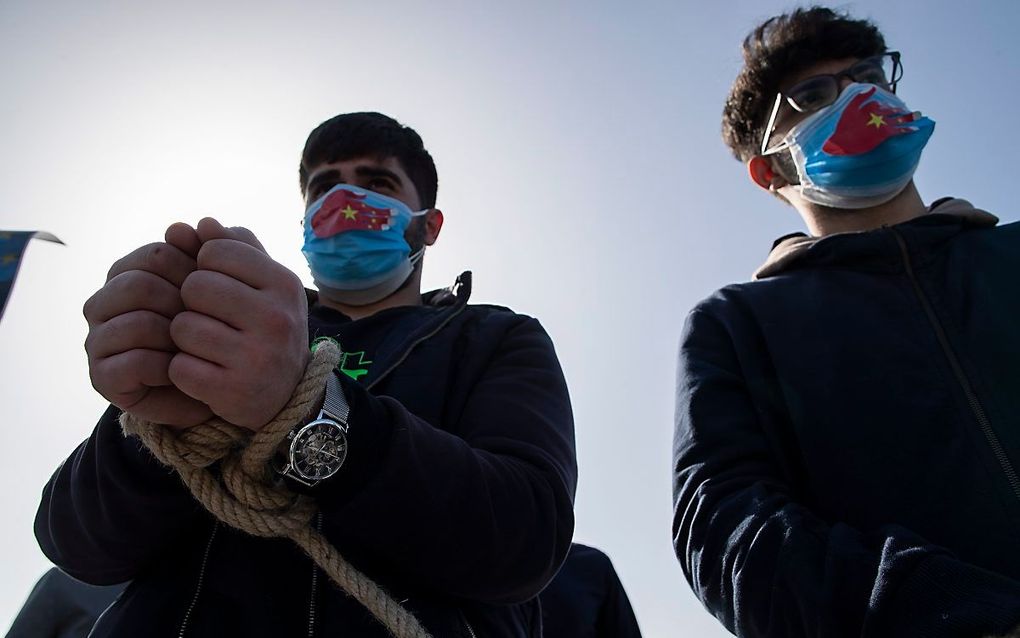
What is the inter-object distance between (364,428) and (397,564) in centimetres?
32

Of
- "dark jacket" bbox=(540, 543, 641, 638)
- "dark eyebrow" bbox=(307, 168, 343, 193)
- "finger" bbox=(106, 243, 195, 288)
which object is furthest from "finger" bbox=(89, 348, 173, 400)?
"dark jacket" bbox=(540, 543, 641, 638)

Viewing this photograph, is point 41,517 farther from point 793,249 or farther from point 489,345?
point 793,249

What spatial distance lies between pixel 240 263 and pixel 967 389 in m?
1.71

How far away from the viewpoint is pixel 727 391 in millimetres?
2066

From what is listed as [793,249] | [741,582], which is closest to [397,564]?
[741,582]

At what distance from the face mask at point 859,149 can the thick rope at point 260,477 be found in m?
2.05

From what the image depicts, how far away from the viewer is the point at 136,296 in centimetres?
114

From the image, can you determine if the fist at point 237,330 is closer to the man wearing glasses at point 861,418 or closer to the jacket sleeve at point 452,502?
the jacket sleeve at point 452,502

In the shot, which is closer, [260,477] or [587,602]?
[260,477]

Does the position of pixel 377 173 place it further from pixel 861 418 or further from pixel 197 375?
pixel 197 375

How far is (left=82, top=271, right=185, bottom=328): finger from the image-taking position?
114 cm

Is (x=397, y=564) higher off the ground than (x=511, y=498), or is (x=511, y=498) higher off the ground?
(x=511, y=498)

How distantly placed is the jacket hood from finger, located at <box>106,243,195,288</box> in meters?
1.87

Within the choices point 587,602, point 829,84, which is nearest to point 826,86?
point 829,84
